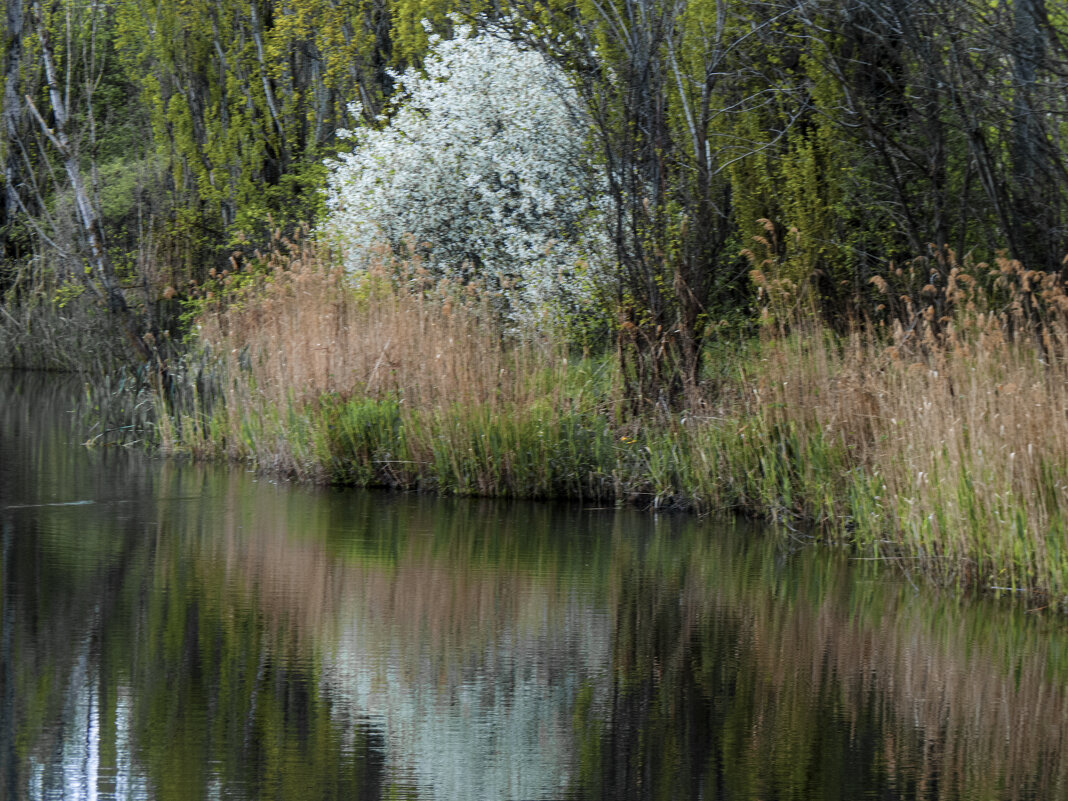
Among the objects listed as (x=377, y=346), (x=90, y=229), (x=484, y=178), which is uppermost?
(x=484, y=178)

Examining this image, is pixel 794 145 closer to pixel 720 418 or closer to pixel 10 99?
pixel 720 418

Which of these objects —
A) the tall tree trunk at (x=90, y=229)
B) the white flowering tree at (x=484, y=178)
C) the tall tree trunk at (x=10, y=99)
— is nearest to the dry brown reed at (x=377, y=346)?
the white flowering tree at (x=484, y=178)

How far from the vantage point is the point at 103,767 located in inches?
171

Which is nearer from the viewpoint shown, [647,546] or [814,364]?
[647,546]

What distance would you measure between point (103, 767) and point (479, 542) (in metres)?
4.58

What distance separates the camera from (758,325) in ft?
41.5

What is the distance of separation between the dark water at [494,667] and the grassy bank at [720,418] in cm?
49

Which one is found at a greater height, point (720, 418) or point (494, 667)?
point (720, 418)

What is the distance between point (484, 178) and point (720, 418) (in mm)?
5775

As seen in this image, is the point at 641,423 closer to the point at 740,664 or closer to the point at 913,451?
the point at 913,451

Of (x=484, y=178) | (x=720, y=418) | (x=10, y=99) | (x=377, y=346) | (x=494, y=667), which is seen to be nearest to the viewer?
(x=494, y=667)

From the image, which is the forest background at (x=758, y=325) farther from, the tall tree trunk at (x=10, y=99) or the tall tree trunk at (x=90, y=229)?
the tall tree trunk at (x=10, y=99)

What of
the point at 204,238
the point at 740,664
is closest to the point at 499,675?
the point at 740,664

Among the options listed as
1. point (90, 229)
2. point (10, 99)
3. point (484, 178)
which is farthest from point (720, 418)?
point (10, 99)
